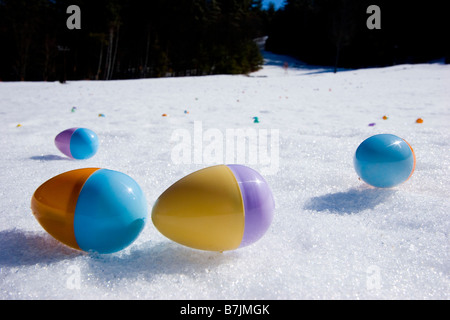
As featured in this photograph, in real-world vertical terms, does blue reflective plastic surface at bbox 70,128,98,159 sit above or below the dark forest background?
below

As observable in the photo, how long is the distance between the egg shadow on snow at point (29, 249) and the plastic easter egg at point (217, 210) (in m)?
0.47

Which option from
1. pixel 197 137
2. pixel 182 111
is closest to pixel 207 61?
pixel 182 111

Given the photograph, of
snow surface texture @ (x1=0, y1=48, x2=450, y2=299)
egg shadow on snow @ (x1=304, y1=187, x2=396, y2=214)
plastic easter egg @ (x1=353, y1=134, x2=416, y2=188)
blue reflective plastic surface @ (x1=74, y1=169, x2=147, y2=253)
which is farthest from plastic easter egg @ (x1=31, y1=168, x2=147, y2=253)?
plastic easter egg @ (x1=353, y1=134, x2=416, y2=188)

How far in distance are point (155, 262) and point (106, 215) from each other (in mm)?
295

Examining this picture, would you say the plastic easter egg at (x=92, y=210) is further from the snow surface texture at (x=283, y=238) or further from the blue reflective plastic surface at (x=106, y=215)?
the snow surface texture at (x=283, y=238)

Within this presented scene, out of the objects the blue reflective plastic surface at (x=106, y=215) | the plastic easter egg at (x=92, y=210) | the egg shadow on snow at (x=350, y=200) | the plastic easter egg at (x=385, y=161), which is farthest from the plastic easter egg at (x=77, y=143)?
the plastic easter egg at (x=385, y=161)

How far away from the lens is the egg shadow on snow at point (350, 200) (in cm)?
198

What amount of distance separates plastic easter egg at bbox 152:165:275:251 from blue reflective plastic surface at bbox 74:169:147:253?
0.40 feet

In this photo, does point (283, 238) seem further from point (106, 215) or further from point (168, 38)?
point (168, 38)

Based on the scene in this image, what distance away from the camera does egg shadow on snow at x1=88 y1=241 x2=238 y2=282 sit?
1.33m

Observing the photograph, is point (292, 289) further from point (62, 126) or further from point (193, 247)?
point (62, 126)

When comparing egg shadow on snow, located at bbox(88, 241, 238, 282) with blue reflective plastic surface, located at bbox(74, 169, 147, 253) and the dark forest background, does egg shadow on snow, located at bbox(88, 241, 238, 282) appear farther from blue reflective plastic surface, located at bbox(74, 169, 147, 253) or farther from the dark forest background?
the dark forest background

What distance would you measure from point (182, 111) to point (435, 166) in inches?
166

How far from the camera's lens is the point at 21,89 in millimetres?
9492
